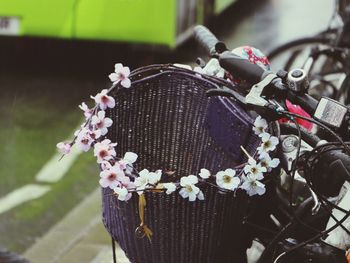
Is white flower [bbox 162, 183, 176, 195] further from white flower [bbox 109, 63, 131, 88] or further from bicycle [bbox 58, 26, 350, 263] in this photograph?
white flower [bbox 109, 63, 131, 88]

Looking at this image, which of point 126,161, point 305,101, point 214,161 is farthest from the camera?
point 214,161

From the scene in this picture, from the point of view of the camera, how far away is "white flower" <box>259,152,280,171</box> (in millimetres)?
2321

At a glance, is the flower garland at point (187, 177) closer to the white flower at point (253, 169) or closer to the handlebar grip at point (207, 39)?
the white flower at point (253, 169)

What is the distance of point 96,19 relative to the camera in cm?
772

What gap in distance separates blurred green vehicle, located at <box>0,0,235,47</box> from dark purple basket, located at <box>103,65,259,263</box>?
4817 mm

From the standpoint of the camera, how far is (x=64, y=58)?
8.80 metres

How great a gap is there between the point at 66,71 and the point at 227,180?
6243 millimetres

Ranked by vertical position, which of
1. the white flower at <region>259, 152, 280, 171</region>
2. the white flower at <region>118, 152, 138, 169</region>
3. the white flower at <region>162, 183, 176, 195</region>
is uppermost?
the white flower at <region>259, 152, 280, 171</region>


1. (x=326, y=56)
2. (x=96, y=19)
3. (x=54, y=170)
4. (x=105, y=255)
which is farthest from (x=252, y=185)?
(x=96, y=19)

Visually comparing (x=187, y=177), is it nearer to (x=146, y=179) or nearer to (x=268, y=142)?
(x=146, y=179)

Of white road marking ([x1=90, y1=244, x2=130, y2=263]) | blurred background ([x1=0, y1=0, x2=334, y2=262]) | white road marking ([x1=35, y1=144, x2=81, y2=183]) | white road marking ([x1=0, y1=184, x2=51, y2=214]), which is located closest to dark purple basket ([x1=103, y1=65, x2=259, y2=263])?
white road marking ([x1=90, y1=244, x2=130, y2=263])

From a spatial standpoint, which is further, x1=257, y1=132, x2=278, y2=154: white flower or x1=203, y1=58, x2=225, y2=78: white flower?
x1=203, y1=58, x2=225, y2=78: white flower

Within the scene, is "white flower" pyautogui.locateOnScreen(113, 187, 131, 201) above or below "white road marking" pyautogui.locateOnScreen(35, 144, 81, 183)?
above

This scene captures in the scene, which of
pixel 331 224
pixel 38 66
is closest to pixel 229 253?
pixel 331 224
